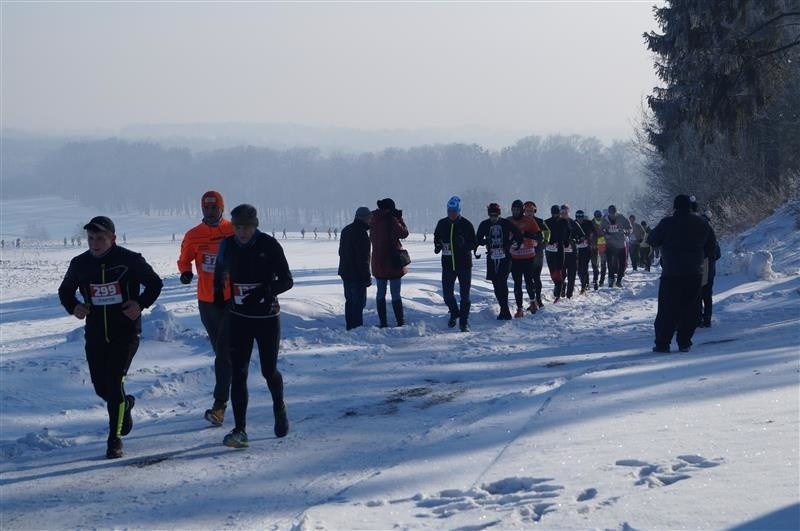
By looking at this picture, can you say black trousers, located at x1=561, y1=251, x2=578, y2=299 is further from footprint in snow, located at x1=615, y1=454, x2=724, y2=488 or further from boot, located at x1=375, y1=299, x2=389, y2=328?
footprint in snow, located at x1=615, y1=454, x2=724, y2=488

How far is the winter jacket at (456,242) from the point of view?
50.1ft

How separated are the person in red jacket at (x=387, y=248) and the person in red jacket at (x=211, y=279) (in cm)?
618

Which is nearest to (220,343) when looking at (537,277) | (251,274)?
(251,274)

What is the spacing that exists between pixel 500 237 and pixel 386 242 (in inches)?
79.4

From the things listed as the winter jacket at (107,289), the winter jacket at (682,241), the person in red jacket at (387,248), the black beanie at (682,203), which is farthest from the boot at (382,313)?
the winter jacket at (107,289)

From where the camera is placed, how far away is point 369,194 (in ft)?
602

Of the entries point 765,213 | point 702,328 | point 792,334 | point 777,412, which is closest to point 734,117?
point 702,328

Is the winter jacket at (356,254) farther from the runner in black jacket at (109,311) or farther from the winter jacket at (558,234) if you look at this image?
the runner in black jacket at (109,311)

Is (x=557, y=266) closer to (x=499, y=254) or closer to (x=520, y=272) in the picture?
(x=520, y=272)

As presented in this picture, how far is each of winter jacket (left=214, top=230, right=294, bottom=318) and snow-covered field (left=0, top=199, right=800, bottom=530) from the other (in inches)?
44.1

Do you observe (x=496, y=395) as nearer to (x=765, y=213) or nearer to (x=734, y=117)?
(x=734, y=117)

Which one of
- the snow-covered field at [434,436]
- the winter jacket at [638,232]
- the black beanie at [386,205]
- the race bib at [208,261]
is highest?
the black beanie at [386,205]

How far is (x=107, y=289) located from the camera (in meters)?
7.88

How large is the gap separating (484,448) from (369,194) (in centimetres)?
17706
